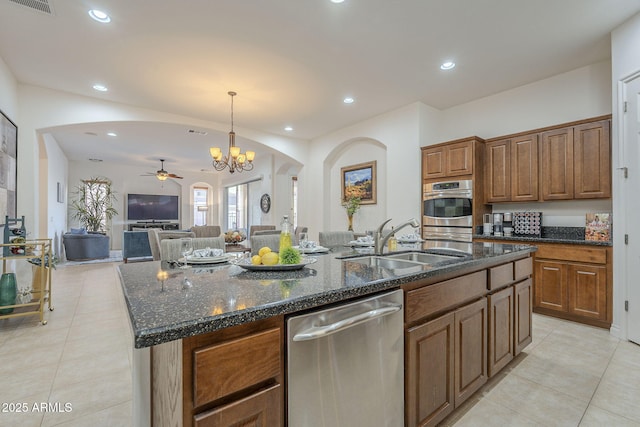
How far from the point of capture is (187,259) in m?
1.69

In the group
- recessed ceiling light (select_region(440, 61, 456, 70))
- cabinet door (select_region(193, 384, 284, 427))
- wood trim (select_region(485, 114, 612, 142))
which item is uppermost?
A: recessed ceiling light (select_region(440, 61, 456, 70))

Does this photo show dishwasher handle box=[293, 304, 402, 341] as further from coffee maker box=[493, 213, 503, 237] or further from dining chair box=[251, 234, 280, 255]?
coffee maker box=[493, 213, 503, 237]

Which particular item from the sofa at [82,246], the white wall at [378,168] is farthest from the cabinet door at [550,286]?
the sofa at [82,246]

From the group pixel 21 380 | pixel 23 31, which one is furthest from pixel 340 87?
pixel 21 380

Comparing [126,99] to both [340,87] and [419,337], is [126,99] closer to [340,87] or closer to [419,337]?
[340,87]

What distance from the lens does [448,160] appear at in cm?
400

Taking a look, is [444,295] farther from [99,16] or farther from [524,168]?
[99,16]

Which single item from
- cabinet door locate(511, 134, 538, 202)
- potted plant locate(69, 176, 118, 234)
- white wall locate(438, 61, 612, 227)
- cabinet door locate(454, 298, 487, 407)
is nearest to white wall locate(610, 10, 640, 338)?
white wall locate(438, 61, 612, 227)

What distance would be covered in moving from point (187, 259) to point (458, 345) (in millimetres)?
1585

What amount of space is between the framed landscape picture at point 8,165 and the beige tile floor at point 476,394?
1.25 m

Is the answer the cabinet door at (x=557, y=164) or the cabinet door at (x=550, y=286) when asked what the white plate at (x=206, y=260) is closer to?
the cabinet door at (x=550, y=286)

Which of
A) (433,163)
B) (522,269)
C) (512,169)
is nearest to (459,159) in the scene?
(433,163)

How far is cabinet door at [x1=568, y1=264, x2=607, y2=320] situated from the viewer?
281 cm

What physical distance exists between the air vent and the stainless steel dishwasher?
324 centimetres
